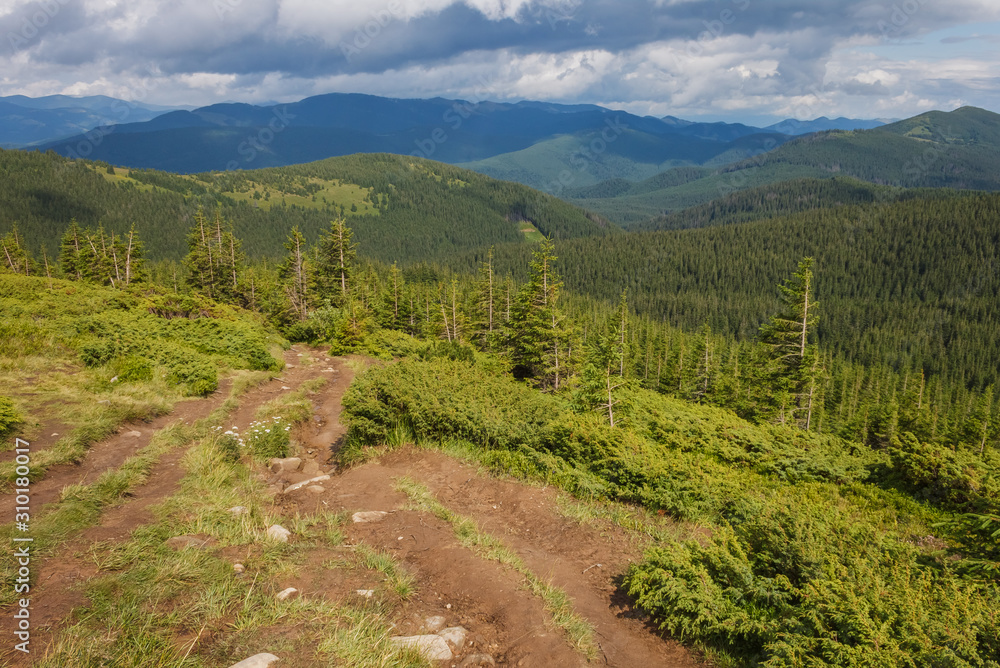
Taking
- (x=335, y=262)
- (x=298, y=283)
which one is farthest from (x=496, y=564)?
(x=298, y=283)

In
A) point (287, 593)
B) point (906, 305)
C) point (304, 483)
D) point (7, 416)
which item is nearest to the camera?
point (287, 593)

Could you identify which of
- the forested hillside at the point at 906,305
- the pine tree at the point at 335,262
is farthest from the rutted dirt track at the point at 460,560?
the forested hillside at the point at 906,305

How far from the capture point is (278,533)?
7934mm

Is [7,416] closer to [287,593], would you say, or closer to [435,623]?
[287,593]

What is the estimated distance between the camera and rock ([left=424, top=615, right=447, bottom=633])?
20.1 feet

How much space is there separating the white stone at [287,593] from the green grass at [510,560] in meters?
2.73

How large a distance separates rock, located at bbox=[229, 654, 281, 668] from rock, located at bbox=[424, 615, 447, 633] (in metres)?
1.84

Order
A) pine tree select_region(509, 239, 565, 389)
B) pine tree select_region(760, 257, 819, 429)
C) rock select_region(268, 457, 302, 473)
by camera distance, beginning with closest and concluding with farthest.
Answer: rock select_region(268, 457, 302, 473), pine tree select_region(509, 239, 565, 389), pine tree select_region(760, 257, 819, 429)

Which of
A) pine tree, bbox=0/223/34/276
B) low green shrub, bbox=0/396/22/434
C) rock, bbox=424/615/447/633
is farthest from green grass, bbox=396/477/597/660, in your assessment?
pine tree, bbox=0/223/34/276

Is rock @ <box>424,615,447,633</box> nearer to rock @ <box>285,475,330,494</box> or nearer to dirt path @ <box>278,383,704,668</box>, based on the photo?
dirt path @ <box>278,383,704,668</box>

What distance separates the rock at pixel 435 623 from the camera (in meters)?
6.13

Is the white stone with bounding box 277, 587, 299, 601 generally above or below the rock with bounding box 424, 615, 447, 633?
above

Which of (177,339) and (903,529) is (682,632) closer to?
(903,529)

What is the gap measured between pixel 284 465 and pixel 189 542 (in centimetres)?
529
